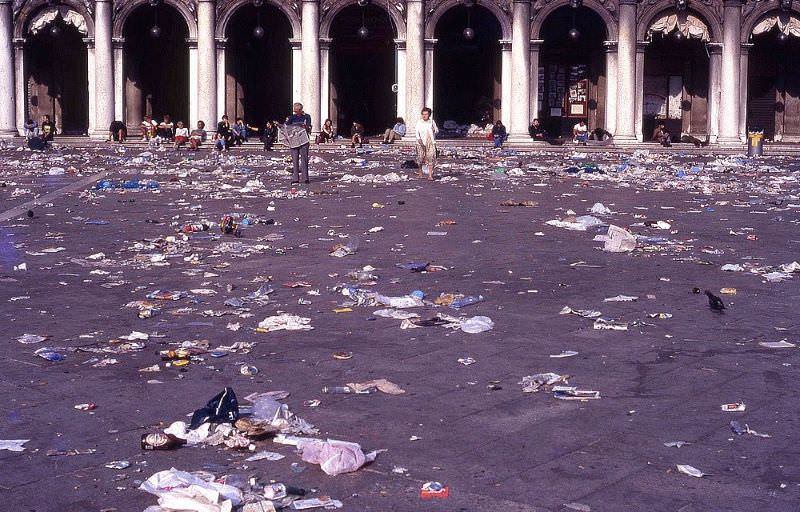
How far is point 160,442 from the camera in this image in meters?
5.60

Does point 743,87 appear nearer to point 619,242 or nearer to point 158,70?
point 158,70

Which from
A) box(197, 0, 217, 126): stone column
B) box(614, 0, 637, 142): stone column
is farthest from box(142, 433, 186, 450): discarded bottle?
box(614, 0, 637, 142): stone column

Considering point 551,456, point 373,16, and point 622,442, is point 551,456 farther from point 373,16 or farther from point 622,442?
point 373,16

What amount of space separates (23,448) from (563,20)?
35272 millimetres

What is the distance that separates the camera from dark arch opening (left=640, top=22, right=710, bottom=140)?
129 feet

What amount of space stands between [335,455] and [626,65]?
1296 inches

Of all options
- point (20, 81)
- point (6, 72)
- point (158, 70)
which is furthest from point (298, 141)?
point (158, 70)

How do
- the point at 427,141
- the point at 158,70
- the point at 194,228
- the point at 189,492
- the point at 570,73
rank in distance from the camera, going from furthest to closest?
1. the point at 158,70
2. the point at 570,73
3. the point at 427,141
4. the point at 194,228
5. the point at 189,492

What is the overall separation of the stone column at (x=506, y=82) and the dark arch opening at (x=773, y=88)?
818 cm

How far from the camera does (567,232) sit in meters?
14.2

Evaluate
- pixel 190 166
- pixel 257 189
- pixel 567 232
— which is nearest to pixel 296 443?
pixel 567 232

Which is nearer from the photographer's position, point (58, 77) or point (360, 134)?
point (360, 134)

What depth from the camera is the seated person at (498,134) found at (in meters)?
35.6

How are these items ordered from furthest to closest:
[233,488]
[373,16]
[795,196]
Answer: [373,16] < [795,196] < [233,488]
